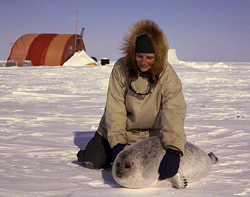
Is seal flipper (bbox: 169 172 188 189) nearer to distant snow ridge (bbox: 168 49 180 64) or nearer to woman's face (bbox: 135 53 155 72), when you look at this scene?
woman's face (bbox: 135 53 155 72)

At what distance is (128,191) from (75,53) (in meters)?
19.9

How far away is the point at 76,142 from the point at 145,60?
1807 millimetres

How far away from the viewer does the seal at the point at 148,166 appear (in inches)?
105

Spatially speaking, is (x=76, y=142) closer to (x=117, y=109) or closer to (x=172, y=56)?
(x=117, y=109)

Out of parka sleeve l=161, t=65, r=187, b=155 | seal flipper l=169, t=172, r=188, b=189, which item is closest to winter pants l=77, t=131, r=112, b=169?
parka sleeve l=161, t=65, r=187, b=155

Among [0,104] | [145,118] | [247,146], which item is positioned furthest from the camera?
[0,104]

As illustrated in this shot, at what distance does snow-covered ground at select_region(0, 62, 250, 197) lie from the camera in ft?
8.73

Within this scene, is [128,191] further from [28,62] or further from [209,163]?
[28,62]

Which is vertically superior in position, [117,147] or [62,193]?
[117,147]

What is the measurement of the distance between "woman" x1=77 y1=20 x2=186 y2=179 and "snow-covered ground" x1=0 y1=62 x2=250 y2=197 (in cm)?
24

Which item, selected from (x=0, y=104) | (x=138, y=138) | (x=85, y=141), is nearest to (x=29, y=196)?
(x=138, y=138)

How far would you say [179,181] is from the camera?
2678mm

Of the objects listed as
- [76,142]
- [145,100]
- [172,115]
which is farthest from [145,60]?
[76,142]

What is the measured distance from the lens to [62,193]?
99.0 inches
